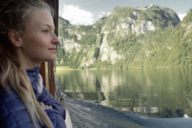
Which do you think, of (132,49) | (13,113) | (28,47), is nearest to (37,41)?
(28,47)

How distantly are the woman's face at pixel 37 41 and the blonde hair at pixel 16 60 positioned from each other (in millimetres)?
22

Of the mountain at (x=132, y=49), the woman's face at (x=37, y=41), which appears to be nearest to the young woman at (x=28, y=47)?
the woman's face at (x=37, y=41)

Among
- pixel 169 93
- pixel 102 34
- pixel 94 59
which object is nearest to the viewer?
pixel 169 93

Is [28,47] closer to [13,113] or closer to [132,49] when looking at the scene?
[13,113]

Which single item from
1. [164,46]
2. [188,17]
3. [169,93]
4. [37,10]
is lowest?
[169,93]

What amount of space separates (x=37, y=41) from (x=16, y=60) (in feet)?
0.36

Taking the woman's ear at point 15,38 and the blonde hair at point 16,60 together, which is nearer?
the blonde hair at point 16,60

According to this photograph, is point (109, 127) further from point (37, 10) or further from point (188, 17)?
point (188, 17)

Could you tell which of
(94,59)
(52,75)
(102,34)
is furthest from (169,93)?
(102,34)

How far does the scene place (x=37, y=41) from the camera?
1.37m

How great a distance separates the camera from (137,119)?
37.6ft

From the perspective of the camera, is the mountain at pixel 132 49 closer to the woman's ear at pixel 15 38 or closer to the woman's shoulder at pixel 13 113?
the woman's ear at pixel 15 38

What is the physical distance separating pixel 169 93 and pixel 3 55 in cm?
3926

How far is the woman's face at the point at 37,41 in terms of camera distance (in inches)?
53.5
